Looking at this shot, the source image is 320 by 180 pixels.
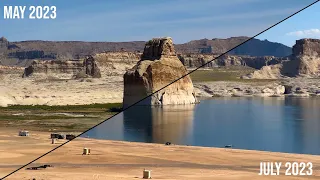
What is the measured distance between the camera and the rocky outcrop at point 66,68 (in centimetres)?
187

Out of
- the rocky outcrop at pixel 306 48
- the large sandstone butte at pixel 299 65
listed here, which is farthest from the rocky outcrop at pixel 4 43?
the rocky outcrop at pixel 306 48

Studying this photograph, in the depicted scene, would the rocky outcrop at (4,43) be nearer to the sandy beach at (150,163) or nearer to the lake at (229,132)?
the sandy beach at (150,163)

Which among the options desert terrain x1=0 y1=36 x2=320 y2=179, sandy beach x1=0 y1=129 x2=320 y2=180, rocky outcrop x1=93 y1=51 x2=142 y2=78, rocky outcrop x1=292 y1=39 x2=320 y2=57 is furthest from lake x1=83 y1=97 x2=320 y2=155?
rocky outcrop x1=292 y1=39 x2=320 y2=57

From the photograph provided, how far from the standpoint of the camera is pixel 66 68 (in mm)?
2430

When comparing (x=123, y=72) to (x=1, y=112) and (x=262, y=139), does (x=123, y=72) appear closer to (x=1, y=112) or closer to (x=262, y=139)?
(x=1, y=112)

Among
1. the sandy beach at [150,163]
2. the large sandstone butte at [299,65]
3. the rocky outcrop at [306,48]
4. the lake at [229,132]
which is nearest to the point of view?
the sandy beach at [150,163]

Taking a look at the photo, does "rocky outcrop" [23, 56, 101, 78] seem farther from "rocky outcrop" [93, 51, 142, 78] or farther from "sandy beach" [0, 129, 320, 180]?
"sandy beach" [0, 129, 320, 180]

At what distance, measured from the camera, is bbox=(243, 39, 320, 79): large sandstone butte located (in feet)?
255

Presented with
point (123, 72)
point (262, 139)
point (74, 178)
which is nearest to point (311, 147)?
point (262, 139)

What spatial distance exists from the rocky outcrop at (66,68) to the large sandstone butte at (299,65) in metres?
71.9

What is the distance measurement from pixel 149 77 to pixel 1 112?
429 mm

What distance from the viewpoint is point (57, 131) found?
158 cm

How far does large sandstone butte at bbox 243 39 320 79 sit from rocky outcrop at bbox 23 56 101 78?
71.9 meters

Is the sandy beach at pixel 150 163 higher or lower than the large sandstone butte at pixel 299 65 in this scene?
lower
